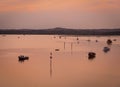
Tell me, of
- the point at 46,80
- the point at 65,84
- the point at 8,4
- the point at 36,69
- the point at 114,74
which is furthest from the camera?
the point at 36,69

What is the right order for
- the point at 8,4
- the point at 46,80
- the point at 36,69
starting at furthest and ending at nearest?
the point at 36,69
the point at 8,4
the point at 46,80

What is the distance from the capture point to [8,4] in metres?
5.42

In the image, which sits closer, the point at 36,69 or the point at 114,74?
the point at 114,74

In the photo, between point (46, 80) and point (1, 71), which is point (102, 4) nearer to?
point (46, 80)

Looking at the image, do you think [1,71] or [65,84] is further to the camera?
[1,71]

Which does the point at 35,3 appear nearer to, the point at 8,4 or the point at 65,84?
the point at 8,4

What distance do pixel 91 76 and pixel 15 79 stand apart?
1.16 meters

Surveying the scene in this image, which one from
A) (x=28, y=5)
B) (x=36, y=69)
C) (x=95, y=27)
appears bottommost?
(x=36, y=69)

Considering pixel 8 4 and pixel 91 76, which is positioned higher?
pixel 8 4

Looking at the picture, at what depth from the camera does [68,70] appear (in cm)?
561

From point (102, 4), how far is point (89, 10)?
0.76 ft

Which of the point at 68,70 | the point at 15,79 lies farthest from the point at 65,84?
the point at 68,70

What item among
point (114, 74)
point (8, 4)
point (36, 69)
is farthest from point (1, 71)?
point (114, 74)

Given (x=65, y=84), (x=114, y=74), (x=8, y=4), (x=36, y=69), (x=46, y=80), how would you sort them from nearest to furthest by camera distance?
(x=65, y=84) → (x=46, y=80) → (x=114, y=74) → (x=8, y=4) → (x=36, y=69)
